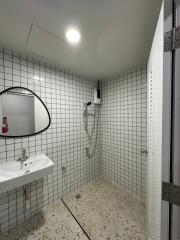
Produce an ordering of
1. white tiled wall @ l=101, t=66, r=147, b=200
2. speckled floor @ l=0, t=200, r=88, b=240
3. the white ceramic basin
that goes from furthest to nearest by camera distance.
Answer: white tiled wall @ l=101, t=66, r=147, b=200 < speckled floor @ l=0, t=200, r=88, b=240 < the white ceramic basin

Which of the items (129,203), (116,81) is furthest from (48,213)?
(116,81)

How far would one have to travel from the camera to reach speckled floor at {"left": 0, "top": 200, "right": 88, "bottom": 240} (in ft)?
4.15

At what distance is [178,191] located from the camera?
57 cm

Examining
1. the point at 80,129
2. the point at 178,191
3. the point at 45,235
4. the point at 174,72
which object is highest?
the point at 174,72

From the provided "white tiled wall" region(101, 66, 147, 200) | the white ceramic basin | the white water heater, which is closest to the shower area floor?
"white tiled wall" region(101, 66, 147, 200)

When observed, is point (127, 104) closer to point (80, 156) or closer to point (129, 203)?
point (80, 156)

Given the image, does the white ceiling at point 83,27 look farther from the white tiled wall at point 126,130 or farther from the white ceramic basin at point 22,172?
the white ceramic basin at point 22,172

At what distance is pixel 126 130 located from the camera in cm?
199

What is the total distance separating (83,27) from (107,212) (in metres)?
2.27

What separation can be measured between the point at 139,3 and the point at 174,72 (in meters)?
0.65

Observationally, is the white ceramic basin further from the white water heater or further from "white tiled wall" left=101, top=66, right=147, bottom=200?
the white water heater

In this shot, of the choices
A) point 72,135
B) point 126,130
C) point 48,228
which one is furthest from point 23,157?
point 126,130

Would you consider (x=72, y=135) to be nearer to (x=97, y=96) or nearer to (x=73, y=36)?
(x=97, y=96)

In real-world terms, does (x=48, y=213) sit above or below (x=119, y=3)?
below
